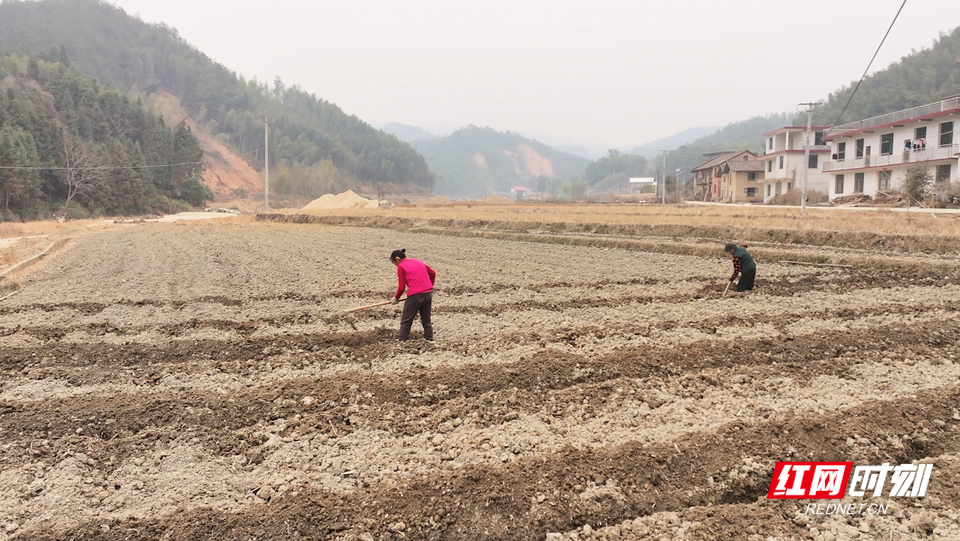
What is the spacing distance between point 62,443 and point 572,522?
4.31 metres

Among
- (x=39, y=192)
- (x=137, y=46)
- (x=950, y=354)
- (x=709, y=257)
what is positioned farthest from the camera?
(x=137, y=46)

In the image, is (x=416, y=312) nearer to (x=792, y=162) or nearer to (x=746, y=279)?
(x=746, y=279)

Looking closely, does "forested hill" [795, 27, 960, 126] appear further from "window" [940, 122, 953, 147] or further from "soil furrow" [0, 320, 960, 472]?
"soil furrow" [0, 320, 960, 472]

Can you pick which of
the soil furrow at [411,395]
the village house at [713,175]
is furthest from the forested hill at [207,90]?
the soil furrow at [411,395]

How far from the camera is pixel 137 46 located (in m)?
151

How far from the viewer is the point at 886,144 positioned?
40312mm

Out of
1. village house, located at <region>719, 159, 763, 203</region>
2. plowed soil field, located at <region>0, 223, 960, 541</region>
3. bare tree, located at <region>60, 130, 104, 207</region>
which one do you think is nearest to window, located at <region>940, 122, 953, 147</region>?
village house, located at <region>719, 159, 763, 203</region>

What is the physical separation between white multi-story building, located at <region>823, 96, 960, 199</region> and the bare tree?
61088mm

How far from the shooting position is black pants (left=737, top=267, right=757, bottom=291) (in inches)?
460

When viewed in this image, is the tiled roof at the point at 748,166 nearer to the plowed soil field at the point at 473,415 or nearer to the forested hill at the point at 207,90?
the plowed soil field at the point at 473,415

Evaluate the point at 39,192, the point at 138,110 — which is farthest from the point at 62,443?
the point at 138,110

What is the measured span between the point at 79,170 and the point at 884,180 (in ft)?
216

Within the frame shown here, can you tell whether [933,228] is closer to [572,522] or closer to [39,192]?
[572,522]

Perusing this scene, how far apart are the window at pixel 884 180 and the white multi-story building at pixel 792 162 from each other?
31.4ft
